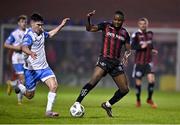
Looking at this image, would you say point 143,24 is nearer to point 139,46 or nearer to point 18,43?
point 139,46

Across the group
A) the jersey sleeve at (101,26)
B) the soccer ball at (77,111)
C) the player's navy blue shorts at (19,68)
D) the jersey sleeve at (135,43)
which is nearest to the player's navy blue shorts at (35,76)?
the soccer ball at (77,111)

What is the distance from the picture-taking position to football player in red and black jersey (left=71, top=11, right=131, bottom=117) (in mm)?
16734

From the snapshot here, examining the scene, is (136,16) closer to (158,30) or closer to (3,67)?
(158,30)

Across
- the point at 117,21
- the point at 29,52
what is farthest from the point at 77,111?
the point at 117,21

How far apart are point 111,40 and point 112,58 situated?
45 centimetres

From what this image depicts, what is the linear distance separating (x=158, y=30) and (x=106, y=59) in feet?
70.0

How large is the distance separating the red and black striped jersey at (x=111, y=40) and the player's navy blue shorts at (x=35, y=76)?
1394 mm

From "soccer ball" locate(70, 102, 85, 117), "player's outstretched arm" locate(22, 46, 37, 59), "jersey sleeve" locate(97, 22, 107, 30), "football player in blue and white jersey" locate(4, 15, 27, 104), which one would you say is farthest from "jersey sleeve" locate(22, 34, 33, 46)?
"football player in blue and white jersey" locate(4, 15, 27, 104)

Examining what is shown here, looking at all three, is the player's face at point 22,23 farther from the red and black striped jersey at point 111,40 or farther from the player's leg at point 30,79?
the red and black striped jersey at point 111,40

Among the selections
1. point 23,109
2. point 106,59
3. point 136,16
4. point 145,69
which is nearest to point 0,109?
point 23,109

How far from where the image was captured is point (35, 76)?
16984 millimetres

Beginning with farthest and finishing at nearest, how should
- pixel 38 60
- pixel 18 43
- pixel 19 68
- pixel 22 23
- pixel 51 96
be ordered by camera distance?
pixel 18 43, pixel 19 68, pixel 22 23, pixel 38 60, pixel 51 96

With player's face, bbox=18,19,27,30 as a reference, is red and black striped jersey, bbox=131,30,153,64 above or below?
below

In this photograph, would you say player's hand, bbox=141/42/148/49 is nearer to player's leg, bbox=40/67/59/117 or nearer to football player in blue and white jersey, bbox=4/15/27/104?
football player in blue and white jersey, bbox=4/15/27/104
